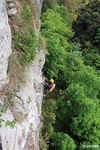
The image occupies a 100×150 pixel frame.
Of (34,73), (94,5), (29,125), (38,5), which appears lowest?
(29,125)

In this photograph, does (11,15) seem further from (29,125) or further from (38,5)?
(29,125)

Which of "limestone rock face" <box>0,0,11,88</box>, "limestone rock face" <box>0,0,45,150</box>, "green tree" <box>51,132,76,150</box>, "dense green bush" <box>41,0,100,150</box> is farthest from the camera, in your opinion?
"dense green bush" <box>41,0,100,150</box>

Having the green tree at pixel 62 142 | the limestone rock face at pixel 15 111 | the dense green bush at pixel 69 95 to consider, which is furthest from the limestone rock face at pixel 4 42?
the green tree at pixel 62 142

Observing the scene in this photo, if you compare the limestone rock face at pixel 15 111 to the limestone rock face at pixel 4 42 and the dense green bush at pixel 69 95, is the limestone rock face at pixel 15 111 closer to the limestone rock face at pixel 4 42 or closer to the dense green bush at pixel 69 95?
the limestone rock face at pixel 4 42

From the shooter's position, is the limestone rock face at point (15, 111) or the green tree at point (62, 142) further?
the green tree at point (62, 142)

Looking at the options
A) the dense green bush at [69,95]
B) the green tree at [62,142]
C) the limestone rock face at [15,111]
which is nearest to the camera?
the limestone rock face at [15,111]

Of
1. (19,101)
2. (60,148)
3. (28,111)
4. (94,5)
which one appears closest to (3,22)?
(19,101)

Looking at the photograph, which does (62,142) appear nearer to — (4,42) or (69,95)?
(69,95)

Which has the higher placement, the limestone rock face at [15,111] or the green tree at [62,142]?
the limestone rock face at [15,111]

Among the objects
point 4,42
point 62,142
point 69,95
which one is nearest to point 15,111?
point 4,42

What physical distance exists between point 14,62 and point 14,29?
5.26ft

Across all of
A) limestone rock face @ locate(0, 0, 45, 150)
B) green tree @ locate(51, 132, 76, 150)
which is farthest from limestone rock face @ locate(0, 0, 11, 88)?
green tree @ locate(51, 132, 76, 150)

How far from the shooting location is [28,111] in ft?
20.1

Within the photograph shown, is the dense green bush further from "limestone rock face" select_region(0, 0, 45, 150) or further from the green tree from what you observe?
"limestone rock face" select_region(0, 0, 45, 150)
